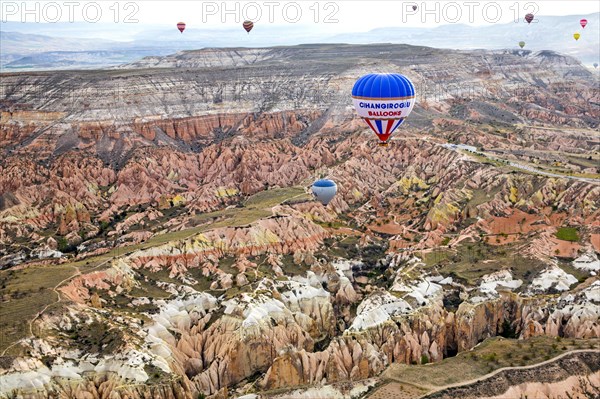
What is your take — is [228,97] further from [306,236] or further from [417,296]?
[417,296]

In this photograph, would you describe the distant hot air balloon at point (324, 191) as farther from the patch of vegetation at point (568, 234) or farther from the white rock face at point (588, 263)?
the white rock face at point (588, 263)

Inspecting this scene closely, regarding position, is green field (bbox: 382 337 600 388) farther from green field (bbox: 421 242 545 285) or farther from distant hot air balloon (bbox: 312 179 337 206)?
distant hot air balloon (bbox: 312 179 337 206)

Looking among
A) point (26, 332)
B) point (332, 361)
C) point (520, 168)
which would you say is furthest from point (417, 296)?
point (520, 168)

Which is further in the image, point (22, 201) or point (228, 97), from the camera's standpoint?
point (228, 97)

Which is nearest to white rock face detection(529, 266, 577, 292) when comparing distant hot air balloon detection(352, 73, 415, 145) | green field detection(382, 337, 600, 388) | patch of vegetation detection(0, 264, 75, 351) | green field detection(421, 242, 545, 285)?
green field detection(421, 242, 545, 285)

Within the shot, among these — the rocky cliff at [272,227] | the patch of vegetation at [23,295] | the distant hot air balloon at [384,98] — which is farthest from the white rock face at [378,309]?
the patch of vegetation at [23,295]
